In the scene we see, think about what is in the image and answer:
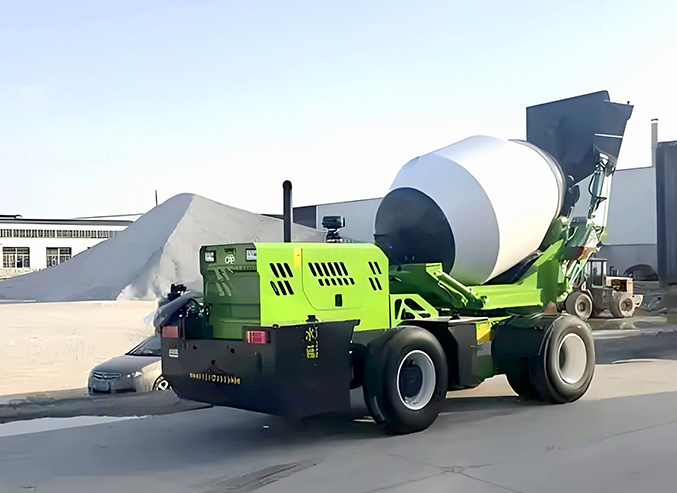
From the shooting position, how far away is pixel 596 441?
24.8ft

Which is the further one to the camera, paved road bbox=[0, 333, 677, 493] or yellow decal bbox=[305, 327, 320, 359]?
yellow decal bbox=[305, 327, 320, 359]

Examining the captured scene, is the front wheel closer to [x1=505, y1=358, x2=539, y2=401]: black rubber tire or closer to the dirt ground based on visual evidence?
the dirt ground

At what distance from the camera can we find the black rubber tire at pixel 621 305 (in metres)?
24.9

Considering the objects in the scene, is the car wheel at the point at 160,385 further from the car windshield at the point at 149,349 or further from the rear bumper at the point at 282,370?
the rear bumper at the point at 282,370

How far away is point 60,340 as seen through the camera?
75.7ft

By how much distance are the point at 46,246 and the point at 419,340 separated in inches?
2740

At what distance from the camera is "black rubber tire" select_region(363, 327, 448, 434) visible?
303 inches

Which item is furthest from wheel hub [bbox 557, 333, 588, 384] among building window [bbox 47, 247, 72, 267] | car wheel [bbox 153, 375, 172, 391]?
building window [bbox 47, 247, 72, 267]

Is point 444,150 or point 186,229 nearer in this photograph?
→ point 444,150

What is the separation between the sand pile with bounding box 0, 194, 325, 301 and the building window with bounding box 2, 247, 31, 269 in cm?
2182

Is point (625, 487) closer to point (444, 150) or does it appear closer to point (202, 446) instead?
point (202, 446)

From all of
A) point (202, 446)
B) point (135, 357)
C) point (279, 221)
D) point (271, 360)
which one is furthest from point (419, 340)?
point (279, 221)

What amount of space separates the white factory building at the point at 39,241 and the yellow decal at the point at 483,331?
64509 millimetres

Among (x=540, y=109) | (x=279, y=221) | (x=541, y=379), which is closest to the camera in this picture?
(x=541, y=379)
